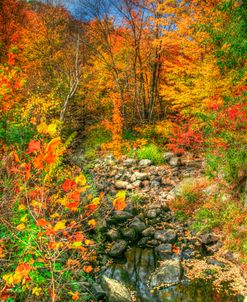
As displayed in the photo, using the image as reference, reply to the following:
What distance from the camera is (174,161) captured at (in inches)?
467

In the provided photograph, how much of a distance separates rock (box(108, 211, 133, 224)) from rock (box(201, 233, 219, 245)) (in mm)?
2330

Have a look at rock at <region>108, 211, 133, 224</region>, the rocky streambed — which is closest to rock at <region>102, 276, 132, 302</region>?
the rocky streambed

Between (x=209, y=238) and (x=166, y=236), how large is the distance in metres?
1.17

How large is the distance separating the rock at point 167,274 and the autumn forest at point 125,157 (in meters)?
0.03

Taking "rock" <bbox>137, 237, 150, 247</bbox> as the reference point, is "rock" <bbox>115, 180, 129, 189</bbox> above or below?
above

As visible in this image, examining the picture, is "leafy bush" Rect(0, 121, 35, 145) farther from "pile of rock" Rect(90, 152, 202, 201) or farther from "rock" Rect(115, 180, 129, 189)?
"rock" Rect(115, 180, 129, 189)

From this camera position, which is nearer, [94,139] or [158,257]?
[158,257]

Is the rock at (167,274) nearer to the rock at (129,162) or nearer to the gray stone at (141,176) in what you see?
the gray stone at (141,176)

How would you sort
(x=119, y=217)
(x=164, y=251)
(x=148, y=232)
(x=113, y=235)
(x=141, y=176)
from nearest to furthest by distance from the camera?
1. (x=164, y=251)
2. (x=113, y=235)
3. (x=148, y=232)
4. (x=119, y=217)
5. (x=141, y=176)

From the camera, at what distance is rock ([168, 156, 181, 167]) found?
11.7m

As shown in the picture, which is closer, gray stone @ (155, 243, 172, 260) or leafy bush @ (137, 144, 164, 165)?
gray stone @ (155, 243, 172, 260)

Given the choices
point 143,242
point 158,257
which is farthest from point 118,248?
point 158,257

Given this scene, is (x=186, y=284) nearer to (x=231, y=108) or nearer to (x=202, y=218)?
(x=202, y=218)

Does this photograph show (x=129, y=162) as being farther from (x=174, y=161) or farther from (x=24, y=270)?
(x=24, y=270)
